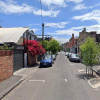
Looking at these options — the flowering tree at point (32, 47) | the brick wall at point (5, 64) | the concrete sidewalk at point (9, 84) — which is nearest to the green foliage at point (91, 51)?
the concrete sidewalk at point (9, 84)

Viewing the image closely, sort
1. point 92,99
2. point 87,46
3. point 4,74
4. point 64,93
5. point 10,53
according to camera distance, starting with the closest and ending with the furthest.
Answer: point 92,99 < point 64,93 < point 4,74 < point 10,53 < point 87,46

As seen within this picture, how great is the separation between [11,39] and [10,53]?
4.01m

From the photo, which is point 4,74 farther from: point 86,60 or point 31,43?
point 31,43

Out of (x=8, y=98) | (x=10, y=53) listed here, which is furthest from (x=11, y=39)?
(x=8, y=98)

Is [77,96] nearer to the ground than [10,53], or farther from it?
nearer to the ground

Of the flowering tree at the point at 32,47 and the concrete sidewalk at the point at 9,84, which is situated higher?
the flowering tree at the point at 32,47

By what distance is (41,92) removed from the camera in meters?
7.04

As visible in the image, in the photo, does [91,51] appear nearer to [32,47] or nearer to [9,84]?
[9,84]

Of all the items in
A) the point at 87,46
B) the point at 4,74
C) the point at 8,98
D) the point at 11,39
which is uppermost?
the point at 11,39

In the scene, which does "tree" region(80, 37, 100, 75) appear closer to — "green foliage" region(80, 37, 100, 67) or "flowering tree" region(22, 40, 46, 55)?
"green foliage" region(80, 37, 100, 67)

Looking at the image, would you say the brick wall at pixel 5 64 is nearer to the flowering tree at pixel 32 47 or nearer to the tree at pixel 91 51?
the tree at pixel 91 51

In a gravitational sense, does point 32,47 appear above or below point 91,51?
above

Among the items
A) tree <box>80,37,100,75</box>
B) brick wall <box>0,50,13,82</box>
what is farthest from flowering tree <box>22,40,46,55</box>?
tree <box>80,37,100,75</box>

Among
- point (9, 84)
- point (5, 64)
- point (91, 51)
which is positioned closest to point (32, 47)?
point (5, 64)
